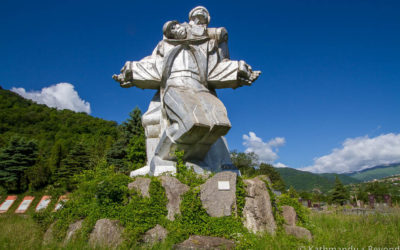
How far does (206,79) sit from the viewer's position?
746 centimetres

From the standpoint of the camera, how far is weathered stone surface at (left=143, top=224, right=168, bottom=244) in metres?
4.36

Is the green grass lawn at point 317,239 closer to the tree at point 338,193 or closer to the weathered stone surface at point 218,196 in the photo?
the weathered stone surface at point 218,196

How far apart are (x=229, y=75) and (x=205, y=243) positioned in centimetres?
489

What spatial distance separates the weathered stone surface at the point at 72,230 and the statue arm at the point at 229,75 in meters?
4.72

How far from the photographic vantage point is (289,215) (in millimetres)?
5621

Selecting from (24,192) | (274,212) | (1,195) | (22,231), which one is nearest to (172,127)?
(274,212)

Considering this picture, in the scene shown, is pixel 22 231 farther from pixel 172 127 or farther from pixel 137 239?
pixel 172 127

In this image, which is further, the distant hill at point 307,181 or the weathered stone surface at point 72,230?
the distant hill at point 307,181

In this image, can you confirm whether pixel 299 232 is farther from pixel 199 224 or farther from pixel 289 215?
pixel 199 224

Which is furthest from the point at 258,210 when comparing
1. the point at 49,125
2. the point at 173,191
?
the point at 49,125

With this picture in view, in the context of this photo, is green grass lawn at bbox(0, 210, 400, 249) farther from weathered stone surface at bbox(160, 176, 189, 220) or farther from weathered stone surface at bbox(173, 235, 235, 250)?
weathered stone surface at bbox(160, 176, 189, 220)

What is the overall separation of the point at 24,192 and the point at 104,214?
25.0 m

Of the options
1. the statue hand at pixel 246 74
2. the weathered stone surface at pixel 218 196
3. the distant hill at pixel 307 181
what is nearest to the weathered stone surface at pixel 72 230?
the weathered stone surface at pixel 218 196

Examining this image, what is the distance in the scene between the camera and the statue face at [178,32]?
7609 mm
